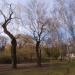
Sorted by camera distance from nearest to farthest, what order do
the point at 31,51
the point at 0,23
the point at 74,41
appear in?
the point at 0,23
the point at 74,41
the point at 31,51

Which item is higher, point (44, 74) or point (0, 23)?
point (0, 23)

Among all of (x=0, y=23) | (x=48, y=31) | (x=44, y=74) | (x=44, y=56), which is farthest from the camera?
(x=44, y=56)

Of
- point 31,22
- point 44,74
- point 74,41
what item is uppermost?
point 31,22

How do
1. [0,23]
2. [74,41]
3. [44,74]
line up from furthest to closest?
[74,41]
[0,23]
[44,74]

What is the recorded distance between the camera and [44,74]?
76.0 ft

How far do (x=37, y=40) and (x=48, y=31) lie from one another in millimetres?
3496

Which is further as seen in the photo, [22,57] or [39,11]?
[22,57]

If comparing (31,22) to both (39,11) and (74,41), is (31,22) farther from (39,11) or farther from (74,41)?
(74,41)

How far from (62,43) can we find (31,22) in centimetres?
1863

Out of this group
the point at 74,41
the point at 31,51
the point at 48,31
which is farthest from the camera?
the point at 31,51

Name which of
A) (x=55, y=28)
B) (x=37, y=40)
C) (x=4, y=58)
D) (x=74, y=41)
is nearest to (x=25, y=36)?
(x=37, y=40)

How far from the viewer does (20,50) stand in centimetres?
6788

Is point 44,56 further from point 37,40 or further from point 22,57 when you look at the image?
point 37,40

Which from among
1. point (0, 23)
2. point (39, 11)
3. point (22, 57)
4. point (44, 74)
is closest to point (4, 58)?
point (22, 57)
